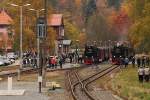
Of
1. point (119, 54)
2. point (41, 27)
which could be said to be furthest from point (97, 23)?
point (41, 27)

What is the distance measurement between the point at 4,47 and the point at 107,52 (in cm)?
2242

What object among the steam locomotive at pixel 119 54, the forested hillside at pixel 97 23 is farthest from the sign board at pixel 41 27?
the steam locomotive at pixel 119 54

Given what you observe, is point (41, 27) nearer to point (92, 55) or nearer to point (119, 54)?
point (119, 54)

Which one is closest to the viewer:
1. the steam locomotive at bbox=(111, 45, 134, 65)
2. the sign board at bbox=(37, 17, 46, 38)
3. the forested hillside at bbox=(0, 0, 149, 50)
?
the sign board at bbox=(37, 17, 46, 38)

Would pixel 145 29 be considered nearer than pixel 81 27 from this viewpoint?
Yes

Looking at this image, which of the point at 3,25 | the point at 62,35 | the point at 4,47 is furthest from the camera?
the point at 3,25

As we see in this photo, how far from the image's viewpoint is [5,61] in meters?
89.8

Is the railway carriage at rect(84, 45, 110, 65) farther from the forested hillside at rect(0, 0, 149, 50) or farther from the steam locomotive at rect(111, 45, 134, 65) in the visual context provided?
the forested hillside at rect(0, 0, 149, 50)

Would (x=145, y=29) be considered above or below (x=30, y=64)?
above

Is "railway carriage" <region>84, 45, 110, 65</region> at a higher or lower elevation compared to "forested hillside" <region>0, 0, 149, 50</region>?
lower

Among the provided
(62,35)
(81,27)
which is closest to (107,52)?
(62,35)

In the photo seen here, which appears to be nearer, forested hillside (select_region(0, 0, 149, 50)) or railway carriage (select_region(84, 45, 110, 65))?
forested hillside (select_region(0, 0, 149, 50))

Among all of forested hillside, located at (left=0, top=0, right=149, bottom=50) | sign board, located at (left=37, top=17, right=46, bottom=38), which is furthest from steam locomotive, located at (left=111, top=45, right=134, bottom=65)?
sign board, located at (left=37, top=17, right=46, bottom=38)

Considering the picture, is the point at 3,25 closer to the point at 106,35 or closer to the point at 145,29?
the point at 106,35
